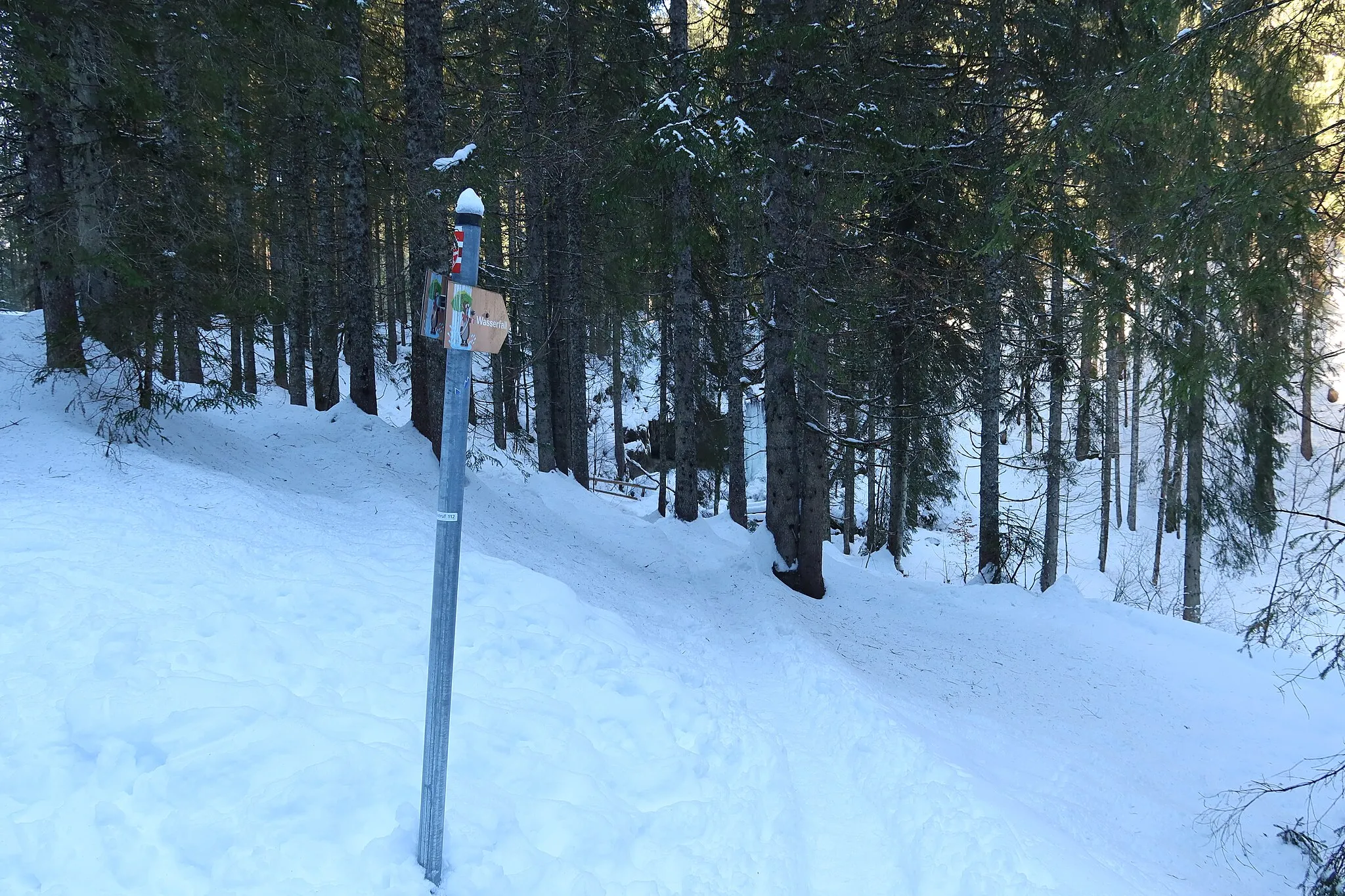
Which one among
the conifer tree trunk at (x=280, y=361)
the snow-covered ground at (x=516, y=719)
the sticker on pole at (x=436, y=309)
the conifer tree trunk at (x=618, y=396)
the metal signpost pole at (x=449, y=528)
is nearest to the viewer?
the sticker on pole at (x=436, y=309)

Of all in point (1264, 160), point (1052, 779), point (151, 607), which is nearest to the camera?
point (151, 607)

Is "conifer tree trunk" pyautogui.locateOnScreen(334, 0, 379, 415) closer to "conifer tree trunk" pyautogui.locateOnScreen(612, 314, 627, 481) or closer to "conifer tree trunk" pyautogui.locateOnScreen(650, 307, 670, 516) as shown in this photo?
"conifer tree trunk" pyautogui.locateOnScreen(650, 307, 670, 516)

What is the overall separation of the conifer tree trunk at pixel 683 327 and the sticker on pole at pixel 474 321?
7.72 metres

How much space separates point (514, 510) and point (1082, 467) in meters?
23.2

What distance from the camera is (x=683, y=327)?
1270 centimetres

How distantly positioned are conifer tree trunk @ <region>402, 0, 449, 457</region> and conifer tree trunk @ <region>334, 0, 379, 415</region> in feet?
2.42

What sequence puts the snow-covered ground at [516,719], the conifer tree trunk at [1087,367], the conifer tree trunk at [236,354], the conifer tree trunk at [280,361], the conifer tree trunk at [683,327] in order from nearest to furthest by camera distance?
the snow-covered ground at [516,719] → the conifer tree trunk at [1087,367] → the conifer tree trunk at [236,354] → the conifer tree trunk at [683,327] → the conifer tree trunk at [280,361]

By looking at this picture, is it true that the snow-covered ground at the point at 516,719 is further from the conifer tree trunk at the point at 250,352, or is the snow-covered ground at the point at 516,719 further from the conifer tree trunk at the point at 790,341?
the conifer tree trunk at the point at 250,352

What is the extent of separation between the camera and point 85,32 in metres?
7.46

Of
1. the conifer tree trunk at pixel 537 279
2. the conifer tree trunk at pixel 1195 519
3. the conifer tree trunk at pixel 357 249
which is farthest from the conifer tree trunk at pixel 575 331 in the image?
the conifer tree trunk at pixel 1195 519

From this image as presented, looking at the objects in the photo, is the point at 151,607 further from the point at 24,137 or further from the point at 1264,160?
the point at 1264,160

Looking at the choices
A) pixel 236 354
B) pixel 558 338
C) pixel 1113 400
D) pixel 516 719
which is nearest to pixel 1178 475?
pixel 1113 400

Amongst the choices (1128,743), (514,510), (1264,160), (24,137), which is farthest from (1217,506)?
(24,137)

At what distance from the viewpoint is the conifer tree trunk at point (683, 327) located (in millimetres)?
11086
